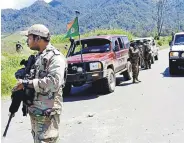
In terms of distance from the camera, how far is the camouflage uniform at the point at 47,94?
3627 millimetres

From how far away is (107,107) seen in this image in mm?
9258

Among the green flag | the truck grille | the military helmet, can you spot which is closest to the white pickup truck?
the truck grille

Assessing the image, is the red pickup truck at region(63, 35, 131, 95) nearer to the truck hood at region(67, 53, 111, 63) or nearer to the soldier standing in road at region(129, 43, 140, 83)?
the truck hood at region(67, 53, 111, 63)

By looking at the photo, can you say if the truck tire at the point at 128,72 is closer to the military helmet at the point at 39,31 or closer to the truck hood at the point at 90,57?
the truck hood at the point at 90,57

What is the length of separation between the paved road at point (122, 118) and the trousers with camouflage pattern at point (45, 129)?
8.64 ft

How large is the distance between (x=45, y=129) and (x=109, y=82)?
7.48 meters

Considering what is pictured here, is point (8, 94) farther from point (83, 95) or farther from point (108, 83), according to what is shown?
point (108, 83)

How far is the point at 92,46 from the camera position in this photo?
1231cm

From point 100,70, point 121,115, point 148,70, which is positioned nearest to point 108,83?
point 100,70

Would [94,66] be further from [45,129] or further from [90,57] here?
[45,129]

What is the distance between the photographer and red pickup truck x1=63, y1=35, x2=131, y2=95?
10867mm

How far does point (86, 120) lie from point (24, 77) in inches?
172

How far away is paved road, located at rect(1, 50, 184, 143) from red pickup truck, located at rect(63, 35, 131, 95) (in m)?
0.42

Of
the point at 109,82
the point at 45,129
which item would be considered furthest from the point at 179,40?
the point at 45,129
